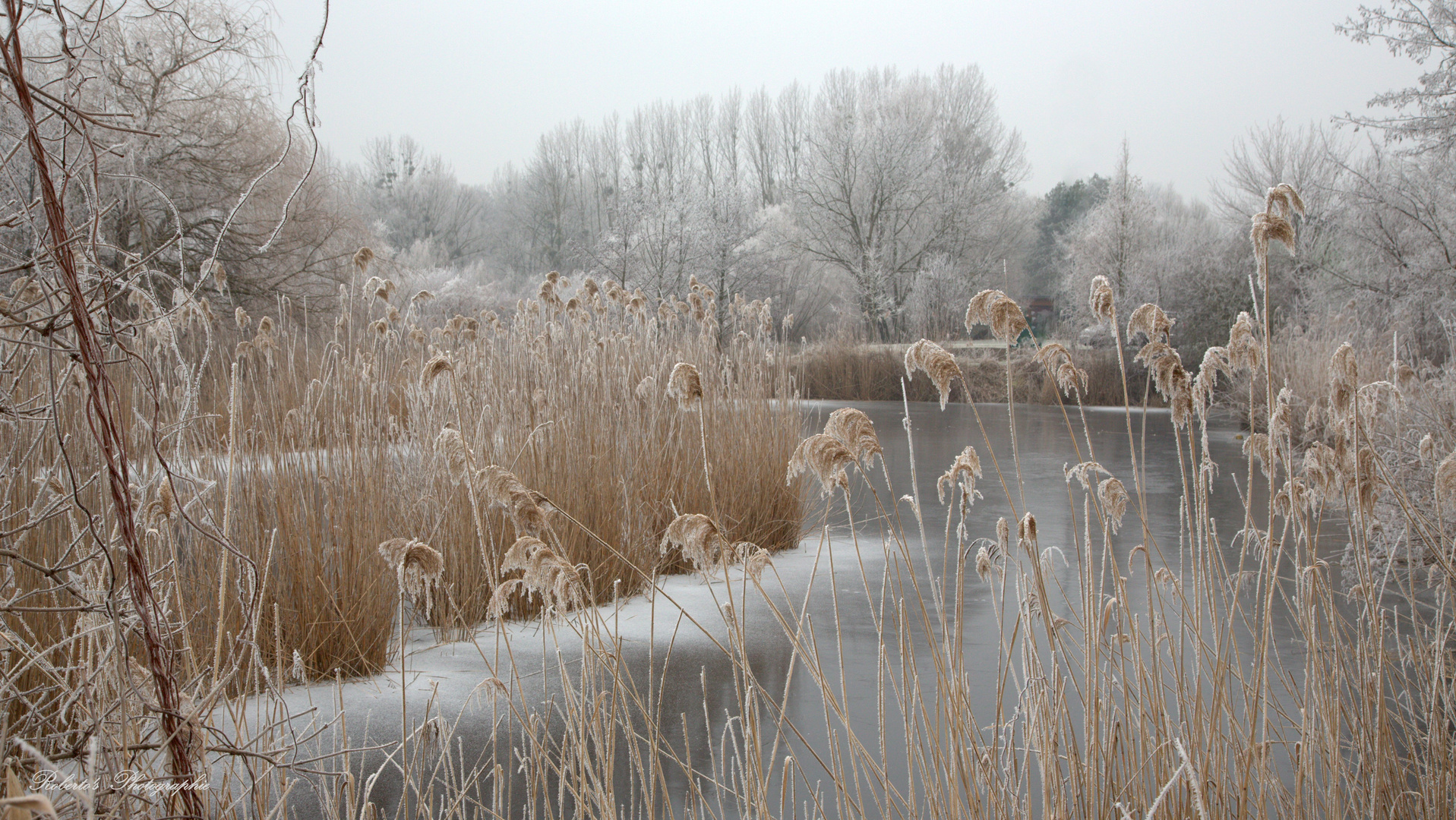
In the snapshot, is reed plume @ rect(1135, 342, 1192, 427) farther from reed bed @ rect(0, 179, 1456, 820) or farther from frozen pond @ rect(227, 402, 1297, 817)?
frozen pond @ rect(227, 402, 1297, 817)

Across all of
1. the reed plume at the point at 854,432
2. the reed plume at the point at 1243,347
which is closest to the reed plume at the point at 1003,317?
the reed plume at the point at 854,432

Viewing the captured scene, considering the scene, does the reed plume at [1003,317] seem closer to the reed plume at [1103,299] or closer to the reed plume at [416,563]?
the reed plume at [1103,299]

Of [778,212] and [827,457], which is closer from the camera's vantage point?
[827,457]

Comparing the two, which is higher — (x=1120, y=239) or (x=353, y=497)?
(x=1120, y=239)

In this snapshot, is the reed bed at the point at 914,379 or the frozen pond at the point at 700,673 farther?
the reed bed at the point at 914,379

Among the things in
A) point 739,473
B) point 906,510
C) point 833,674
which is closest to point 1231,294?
point 906,510

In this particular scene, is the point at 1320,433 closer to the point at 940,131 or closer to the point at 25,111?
the point at 25,111

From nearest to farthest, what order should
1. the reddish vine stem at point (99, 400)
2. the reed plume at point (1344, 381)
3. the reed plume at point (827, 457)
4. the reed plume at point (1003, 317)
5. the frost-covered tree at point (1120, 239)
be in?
1. the reddish vine stem at point (99, 400)
2. the reed plume at point (827, 457)
3. the reed plume at point (1003, 317)
4. the reed plume at point (1344, 381)
5. the frost-covered tree at point (1120, 239)

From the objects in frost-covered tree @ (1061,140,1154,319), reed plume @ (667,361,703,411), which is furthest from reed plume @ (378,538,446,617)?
frost-covered tree @ (1061,140,1154,319)

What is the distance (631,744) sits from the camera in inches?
54.4

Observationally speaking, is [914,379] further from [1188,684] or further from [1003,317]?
[1003,317]

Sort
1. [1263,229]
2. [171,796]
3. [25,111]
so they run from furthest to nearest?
[1263,229] < [171,796] < [25,111]

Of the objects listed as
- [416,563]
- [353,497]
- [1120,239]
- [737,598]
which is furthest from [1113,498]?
[1120,239]

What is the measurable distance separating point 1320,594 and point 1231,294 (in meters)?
15.0
